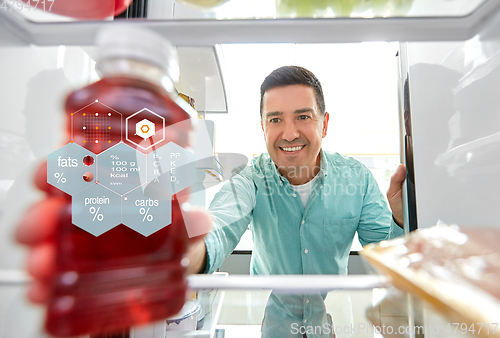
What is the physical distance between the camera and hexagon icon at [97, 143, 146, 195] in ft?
1.20

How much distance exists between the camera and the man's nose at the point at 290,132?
50cm

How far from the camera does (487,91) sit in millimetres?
367

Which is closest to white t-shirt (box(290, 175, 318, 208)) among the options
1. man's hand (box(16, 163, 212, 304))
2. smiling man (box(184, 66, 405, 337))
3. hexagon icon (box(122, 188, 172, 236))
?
smiling man (box(184, 66, 405, 337))

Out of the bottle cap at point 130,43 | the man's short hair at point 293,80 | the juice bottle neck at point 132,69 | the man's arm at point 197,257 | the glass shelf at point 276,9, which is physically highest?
the glass shelf at point 276,9

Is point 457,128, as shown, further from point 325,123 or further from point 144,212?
point 144,212

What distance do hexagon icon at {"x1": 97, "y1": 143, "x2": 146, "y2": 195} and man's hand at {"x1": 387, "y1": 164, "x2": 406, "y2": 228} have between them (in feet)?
1.48

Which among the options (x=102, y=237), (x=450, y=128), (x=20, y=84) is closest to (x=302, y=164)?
(x=450, y=128)

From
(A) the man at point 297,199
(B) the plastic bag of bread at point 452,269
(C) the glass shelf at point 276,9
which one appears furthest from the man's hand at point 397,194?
(C) the glass shelf at point 276,9

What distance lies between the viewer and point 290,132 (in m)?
0.50

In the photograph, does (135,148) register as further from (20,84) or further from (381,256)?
(381,256)

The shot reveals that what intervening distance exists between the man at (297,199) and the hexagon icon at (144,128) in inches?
6.9

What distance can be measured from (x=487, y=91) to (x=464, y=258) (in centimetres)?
25
